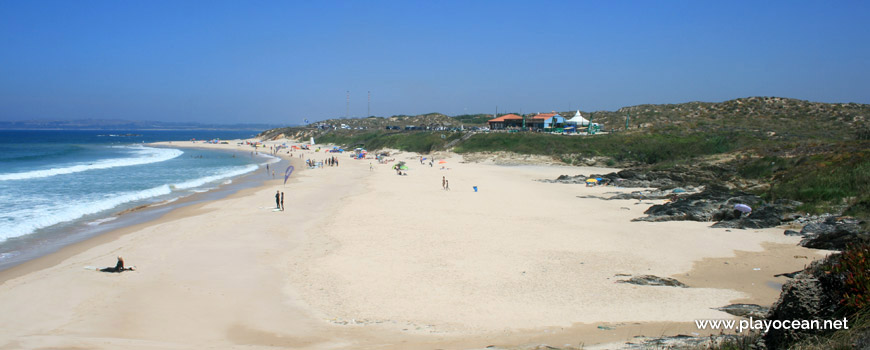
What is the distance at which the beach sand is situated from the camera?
8891 mm

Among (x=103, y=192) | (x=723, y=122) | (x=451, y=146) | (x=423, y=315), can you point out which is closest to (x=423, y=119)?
(x=451, y=146)

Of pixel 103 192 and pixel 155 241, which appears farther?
pixel 103 192

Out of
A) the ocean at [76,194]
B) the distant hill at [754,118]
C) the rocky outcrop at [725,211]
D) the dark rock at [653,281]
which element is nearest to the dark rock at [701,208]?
the rocky outcrop at [725,211]

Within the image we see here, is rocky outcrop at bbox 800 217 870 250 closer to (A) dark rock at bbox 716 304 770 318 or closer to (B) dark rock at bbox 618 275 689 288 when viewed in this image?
(B) dark rock at bbox 618 275 689 288

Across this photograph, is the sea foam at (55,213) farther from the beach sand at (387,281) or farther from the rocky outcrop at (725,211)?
the rocky outcrop at (725,211)

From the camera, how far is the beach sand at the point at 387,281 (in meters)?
8.89

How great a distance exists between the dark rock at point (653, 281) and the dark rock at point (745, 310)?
1.67 meters

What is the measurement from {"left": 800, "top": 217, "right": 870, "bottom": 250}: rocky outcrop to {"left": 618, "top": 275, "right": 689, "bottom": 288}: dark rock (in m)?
4.70

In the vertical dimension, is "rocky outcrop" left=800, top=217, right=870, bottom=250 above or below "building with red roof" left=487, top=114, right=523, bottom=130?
below

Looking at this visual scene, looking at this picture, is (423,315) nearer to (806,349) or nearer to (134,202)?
(806,349)

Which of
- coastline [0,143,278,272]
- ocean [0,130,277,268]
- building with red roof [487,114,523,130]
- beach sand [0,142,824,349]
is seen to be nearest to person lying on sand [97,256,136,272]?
beach sand [0,142,824,349]

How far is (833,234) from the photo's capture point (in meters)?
14.3

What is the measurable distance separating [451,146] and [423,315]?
5165cm

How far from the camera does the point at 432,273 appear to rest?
42.1 ft
